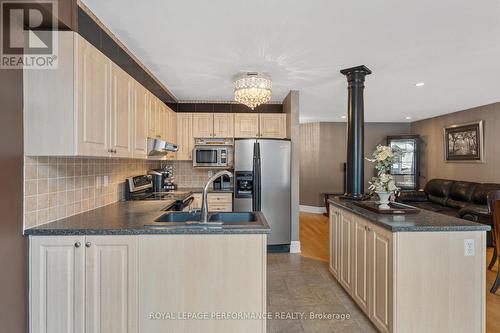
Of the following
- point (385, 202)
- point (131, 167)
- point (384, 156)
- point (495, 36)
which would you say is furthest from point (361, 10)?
point (131, 167)

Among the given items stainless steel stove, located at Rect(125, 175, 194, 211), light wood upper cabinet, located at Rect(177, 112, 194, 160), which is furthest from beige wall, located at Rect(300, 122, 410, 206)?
stainless steel stove, located at Rect(125, 175, 194, 211)

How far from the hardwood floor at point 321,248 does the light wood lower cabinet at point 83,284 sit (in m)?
2.94

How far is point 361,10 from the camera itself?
81.2 inches

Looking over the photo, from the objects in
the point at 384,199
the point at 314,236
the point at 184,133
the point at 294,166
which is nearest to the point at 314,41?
the point at 384,199

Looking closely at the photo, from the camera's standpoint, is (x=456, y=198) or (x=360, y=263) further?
(x=456, y=198)

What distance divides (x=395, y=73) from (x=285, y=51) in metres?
1.67

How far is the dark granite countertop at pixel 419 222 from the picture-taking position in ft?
6.41

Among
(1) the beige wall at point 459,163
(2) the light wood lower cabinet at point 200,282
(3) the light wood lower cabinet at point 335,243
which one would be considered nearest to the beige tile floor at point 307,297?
(3) the light wood lower cabinet at point 335,243

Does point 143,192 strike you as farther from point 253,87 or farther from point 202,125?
point 253,87

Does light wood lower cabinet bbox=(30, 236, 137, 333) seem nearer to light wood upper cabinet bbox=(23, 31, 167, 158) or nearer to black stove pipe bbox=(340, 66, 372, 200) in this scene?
light wood upper cabinet bbox=(23, 31, 167, 158)

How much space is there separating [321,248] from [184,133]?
122 inches

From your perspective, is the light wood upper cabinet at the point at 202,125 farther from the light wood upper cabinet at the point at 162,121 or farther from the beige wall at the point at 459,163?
the beige wall at the point at 459,163

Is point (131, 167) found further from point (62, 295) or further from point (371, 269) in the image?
point (371, 269)

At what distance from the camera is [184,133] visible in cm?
483
